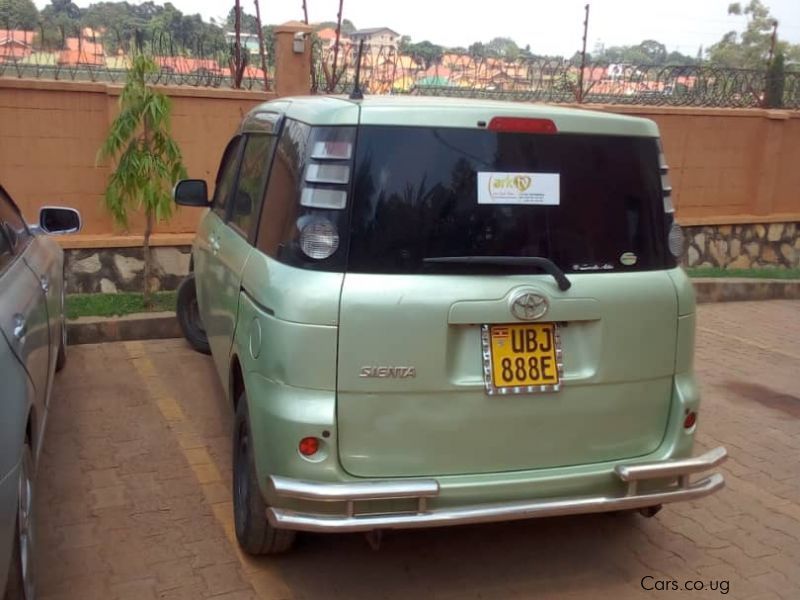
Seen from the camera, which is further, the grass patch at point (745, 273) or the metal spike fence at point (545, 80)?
the grass patch at point (745, 273)

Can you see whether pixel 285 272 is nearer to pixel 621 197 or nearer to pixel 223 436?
pixel 621 197

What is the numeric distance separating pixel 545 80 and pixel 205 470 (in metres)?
7.44

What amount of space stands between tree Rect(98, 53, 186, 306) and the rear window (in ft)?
13.4

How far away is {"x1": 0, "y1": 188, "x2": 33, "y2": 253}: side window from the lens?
378 cm

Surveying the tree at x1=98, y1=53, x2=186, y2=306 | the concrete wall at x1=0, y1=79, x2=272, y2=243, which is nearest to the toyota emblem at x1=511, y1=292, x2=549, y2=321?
the tree at x1=98, y1=53, x2=186, y2=306

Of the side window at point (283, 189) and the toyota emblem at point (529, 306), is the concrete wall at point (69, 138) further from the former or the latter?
the toyota emblem at point (529, 306)

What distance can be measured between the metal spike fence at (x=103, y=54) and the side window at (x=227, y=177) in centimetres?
265

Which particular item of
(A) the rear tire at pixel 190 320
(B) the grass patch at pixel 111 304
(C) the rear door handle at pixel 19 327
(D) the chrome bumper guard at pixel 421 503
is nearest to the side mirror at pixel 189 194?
(A) the rear tire at pixel 190 320

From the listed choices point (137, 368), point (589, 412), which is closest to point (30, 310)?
point (589, 412)

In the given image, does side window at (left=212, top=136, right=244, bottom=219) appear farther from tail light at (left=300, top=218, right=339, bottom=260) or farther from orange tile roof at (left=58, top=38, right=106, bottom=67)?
orange tile roof at (left=58, top=38, right=106, bottom=67)

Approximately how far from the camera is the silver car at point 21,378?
2590mm

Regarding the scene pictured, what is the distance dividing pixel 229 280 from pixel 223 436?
4.42 ft

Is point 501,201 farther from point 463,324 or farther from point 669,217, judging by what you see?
point 669,217

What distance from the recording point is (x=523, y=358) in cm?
320
